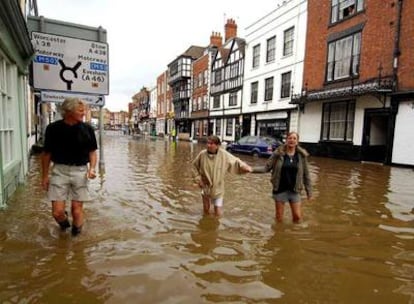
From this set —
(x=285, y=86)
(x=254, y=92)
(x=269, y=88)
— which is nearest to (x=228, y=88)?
(x=254, y=92)

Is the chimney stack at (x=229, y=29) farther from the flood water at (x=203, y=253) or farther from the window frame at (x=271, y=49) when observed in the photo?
the flood water at (x=203, y=253)

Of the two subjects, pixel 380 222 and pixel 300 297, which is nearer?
pixel 300 297

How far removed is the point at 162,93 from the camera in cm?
6291

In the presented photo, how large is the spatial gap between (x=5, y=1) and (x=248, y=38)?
84.8 ft

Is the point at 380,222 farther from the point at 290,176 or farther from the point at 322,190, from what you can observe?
the point at 322,190

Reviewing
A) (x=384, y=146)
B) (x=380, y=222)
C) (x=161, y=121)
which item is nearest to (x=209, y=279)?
(x=380, y=222)

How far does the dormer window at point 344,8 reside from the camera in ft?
59.0

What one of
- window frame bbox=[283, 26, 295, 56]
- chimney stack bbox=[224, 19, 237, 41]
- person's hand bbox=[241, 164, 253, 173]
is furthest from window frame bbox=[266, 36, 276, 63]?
person's hand bbox=[241, 164, 253, 173]

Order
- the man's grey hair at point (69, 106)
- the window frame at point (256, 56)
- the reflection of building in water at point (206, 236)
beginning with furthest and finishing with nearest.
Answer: the window frame at point (256, 56), the reflection of building in water at point (206, 236), the man's grey hair at point (69, 106)

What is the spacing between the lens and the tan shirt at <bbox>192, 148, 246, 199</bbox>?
5.36 m

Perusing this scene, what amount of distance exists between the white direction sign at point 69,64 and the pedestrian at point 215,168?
4653 millimetres

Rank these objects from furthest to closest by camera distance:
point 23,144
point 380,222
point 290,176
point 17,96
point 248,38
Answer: point 248,38 → point 23,144 → point 17,96 → point 380,222 → point 290,176

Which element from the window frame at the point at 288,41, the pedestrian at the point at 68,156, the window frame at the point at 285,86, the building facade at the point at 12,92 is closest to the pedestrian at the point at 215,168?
the pedestrian at the point at 68,156

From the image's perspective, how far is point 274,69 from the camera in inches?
980
